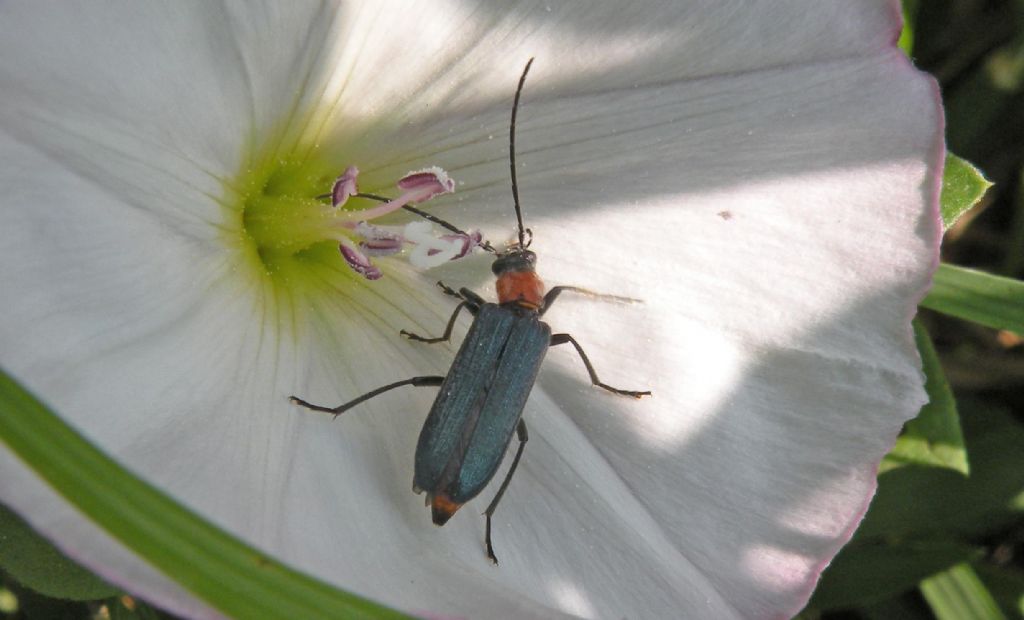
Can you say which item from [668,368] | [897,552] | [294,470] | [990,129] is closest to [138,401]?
[294,470]

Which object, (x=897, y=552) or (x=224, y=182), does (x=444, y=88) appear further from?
(x=897, y=552)

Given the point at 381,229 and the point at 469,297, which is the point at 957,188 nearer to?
the point at 469,297

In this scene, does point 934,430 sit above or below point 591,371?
below

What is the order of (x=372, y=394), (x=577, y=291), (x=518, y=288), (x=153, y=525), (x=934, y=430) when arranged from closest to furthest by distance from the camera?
(x=153, y=525), (x=372, y=394), (x=518, y=288), (x=577, y=291), (x=934, y=430)

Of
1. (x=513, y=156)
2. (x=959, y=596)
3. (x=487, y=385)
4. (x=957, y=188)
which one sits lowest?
(x=959, y=596)

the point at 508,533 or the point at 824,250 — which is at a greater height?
the point at 824,250

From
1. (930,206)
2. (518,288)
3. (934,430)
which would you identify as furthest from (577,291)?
(934,430)
